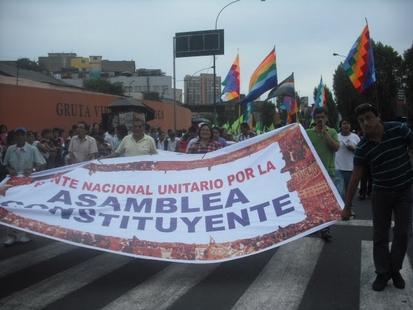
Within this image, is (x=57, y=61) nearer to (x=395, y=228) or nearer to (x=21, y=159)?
(x=21, y=159)

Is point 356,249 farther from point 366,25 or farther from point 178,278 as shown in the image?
point 366,25

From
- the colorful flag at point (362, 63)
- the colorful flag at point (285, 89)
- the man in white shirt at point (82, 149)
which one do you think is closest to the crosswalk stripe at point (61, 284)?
the man in white shirt at point (82, 149)

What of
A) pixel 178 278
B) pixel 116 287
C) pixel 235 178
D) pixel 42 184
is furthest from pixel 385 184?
pixel 42 184

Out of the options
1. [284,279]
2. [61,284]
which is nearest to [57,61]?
[61,284]

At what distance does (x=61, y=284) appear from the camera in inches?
217

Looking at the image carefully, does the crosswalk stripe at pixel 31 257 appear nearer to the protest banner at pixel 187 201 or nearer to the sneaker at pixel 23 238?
the sneaker at pixel 23 238

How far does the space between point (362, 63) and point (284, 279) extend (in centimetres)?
986

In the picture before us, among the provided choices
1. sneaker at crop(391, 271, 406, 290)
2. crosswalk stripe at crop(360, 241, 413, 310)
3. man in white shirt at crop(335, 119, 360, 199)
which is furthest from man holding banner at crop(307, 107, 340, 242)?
man in white shirt at crop(335, 119, 360, 199)

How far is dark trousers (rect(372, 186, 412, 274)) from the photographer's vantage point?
5188 mm

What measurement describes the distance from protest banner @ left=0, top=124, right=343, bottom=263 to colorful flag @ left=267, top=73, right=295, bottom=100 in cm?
709

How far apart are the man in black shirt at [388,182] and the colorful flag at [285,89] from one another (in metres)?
8.39

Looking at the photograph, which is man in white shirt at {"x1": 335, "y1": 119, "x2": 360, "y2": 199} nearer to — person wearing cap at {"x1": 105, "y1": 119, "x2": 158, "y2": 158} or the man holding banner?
the man holding banner

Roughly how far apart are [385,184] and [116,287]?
2.87m

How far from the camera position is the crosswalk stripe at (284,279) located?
483 centimetres
